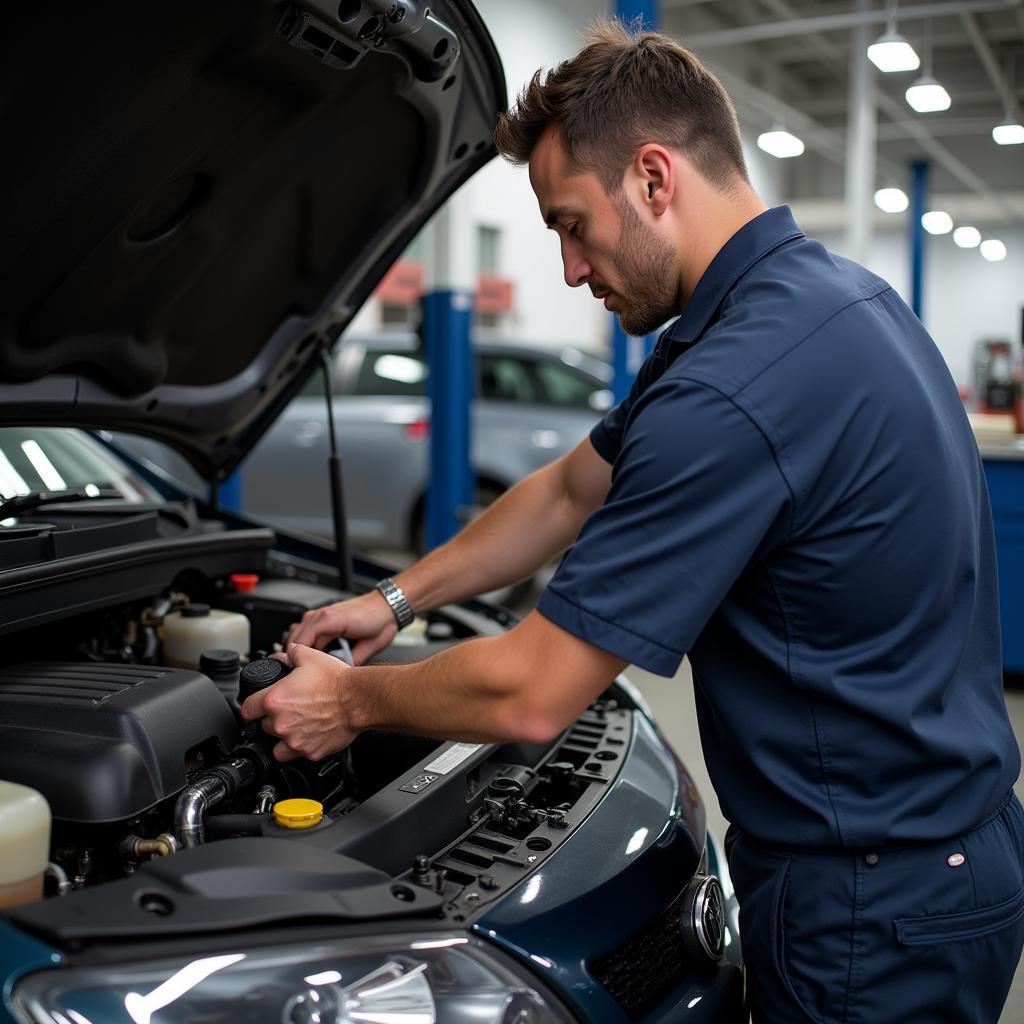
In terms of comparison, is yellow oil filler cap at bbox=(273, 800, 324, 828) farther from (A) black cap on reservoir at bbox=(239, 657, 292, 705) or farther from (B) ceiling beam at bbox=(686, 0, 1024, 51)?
(B) ceiling beam at bbox=(686, 0, 1024, 51)

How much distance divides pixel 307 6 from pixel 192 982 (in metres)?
1.10

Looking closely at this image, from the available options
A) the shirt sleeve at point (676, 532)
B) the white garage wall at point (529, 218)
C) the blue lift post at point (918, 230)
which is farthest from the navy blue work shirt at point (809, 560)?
the blue lift post at point (918, 230)

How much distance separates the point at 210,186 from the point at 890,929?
1385 millimetres

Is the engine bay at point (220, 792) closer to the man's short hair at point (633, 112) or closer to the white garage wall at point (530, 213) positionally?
the man's short hair at point (633, 112)

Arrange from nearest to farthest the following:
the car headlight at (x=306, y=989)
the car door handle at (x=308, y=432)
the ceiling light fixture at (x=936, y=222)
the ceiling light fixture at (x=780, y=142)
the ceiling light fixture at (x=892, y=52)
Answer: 1. the car headlight at (x=306, y=989)
2. the car door handle at (x=308, y=432)
3. the ceiling light fixture at (x=892, y=52)
4. the ceiling light fixture at (x=780, y=142)
5. the ceiling light fixture at (x=936, y=222)

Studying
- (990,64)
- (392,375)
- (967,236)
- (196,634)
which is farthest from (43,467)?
(967,236)

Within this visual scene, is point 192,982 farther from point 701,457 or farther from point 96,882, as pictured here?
point 701,457

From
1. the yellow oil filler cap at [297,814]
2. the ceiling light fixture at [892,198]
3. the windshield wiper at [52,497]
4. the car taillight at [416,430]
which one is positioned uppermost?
the ceiling light fixture at [892,198]

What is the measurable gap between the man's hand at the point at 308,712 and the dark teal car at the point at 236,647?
0.22 feet

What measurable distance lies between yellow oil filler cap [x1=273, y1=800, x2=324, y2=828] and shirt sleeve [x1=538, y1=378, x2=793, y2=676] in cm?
39

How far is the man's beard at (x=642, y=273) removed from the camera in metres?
1.33

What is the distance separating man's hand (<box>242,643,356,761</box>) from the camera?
1.35 m

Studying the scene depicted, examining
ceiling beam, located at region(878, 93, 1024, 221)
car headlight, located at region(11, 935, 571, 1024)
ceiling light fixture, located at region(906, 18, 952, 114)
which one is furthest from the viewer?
ceiling beam, located at region(878, 93, 1024, 221)

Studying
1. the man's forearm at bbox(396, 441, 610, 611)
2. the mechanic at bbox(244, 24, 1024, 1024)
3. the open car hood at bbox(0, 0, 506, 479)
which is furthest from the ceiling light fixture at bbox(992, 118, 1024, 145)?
the mechanic at bbox(244, 24, 1024, 1024)
